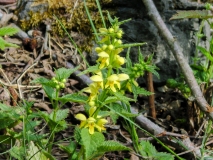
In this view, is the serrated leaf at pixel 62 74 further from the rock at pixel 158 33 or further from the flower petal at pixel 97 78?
the rock at pixel 158 33

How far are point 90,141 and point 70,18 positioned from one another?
62.0 inches

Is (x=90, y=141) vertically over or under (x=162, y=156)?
over

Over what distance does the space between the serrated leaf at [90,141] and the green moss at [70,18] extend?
53.2 inches

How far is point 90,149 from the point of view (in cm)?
173

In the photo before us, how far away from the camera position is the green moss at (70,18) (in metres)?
3.11

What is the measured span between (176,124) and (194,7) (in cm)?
97

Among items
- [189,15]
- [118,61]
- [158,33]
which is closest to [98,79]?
[118,61]

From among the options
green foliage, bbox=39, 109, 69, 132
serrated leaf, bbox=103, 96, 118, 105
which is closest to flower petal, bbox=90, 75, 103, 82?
serrated leaf, bbox=103, 96, 118, 105

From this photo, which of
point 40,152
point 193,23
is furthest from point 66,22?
point 40,152

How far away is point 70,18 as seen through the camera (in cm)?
313

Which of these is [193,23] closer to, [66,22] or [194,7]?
[194,7]

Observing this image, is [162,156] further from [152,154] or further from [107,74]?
[107,74]

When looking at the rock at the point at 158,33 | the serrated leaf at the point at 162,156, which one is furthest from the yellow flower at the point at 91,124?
the rock at the point at 158,33

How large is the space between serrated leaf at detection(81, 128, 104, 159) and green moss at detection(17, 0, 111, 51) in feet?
4.44
